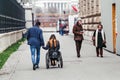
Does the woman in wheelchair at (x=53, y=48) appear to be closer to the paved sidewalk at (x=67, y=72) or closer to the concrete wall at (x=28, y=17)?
the paved sidewalk at (x=67, y=72)

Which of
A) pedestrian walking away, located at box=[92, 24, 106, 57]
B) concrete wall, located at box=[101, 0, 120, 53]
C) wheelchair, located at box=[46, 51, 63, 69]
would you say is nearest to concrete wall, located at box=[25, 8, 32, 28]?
concrete wall, located at box=[101, 0, 120, 53]

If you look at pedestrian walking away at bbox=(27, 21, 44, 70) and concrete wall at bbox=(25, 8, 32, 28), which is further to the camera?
concrete wall at bbox=(25, 8, 32, 28)

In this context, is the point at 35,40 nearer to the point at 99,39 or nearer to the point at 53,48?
the point at 53,48

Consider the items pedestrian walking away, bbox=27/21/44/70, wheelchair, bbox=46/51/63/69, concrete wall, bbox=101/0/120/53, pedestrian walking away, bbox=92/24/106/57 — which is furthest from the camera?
concrete wall, bbox=101/0/120/53

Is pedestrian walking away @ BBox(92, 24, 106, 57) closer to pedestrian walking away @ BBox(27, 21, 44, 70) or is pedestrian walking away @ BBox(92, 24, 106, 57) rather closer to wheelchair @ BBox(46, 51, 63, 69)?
wheelchair @ BBox(46, 51, 63, 69)

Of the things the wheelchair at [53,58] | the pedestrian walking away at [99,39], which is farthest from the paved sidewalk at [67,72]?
the pedestrian walking away at [99,39]

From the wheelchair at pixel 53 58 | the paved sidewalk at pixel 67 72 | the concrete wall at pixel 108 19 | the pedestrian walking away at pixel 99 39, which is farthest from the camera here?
the concrete wall at pixel 108 19

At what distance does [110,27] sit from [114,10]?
3.43 feet

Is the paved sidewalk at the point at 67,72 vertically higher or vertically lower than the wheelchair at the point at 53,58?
lower

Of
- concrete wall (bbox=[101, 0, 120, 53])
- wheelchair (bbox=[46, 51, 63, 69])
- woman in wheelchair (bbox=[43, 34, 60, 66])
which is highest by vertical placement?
concrete wall (bbox=[101, 0, 120, 53])

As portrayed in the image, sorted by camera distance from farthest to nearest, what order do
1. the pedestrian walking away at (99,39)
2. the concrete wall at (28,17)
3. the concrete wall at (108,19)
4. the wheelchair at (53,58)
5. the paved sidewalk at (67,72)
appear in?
the concrete wall at (28,17) → the concrete wall at (108,19) → the pedestrian walking away at (99,39) → the wheelchair at (53,58) → the paved sidewalk at (67,72)

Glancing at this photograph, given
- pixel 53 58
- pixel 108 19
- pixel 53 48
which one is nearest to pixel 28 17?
pixel 108 19

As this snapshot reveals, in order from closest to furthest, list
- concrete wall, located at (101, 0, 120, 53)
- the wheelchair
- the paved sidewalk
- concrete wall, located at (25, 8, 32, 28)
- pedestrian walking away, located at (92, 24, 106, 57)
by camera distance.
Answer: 1. the paved sidewalk
2. the wheelchair
3. pedestrian walking away, located at (92, 24, 106, 57)
4. concrete wall, located at (101, 0, 120, 53)
5. concrete wall, located at (25, 8, 32, 28)

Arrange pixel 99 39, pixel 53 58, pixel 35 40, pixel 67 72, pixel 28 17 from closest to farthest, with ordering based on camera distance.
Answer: pixel 67 72
pixel 53 58
pixel 35 40
pixel 99 39
pixel 28 17
